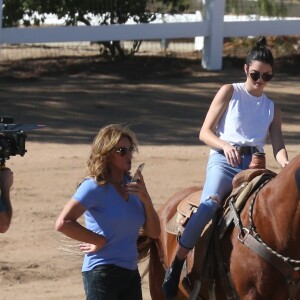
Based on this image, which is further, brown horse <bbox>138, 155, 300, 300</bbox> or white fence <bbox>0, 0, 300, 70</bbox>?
white fence <bbox>0, 0, 300, 70</bbox>

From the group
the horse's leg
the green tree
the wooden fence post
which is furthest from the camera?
the wooden fence post

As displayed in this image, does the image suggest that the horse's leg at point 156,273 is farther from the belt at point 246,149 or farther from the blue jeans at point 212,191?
the belt at point 246,149

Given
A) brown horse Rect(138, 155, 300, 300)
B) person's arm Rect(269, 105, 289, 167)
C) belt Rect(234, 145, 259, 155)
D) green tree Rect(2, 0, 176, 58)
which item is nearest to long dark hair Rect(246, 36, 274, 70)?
person's arm Rect(269, 105, 289, 167)

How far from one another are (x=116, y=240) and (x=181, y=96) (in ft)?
38.3

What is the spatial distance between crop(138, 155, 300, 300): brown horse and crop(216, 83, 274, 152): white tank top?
53 centimetres

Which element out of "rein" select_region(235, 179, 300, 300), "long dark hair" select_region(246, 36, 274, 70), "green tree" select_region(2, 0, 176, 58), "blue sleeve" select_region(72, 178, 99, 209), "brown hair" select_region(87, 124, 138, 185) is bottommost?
"green tree" select_region(2, 0, 176, 58)

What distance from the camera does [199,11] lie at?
20.1m

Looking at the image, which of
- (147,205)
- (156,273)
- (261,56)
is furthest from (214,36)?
(147,205)

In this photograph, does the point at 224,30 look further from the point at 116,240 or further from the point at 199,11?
the point at 116,240

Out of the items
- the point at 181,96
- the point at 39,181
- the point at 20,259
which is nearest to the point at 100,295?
the point at 20,259

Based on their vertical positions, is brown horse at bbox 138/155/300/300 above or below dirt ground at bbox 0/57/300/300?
above

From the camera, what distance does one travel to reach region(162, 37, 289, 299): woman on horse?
21.8ft

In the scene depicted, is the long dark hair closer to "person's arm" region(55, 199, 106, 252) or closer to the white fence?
"person's arm" region(55, 199, 106, 252)

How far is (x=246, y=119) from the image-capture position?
6.69m
